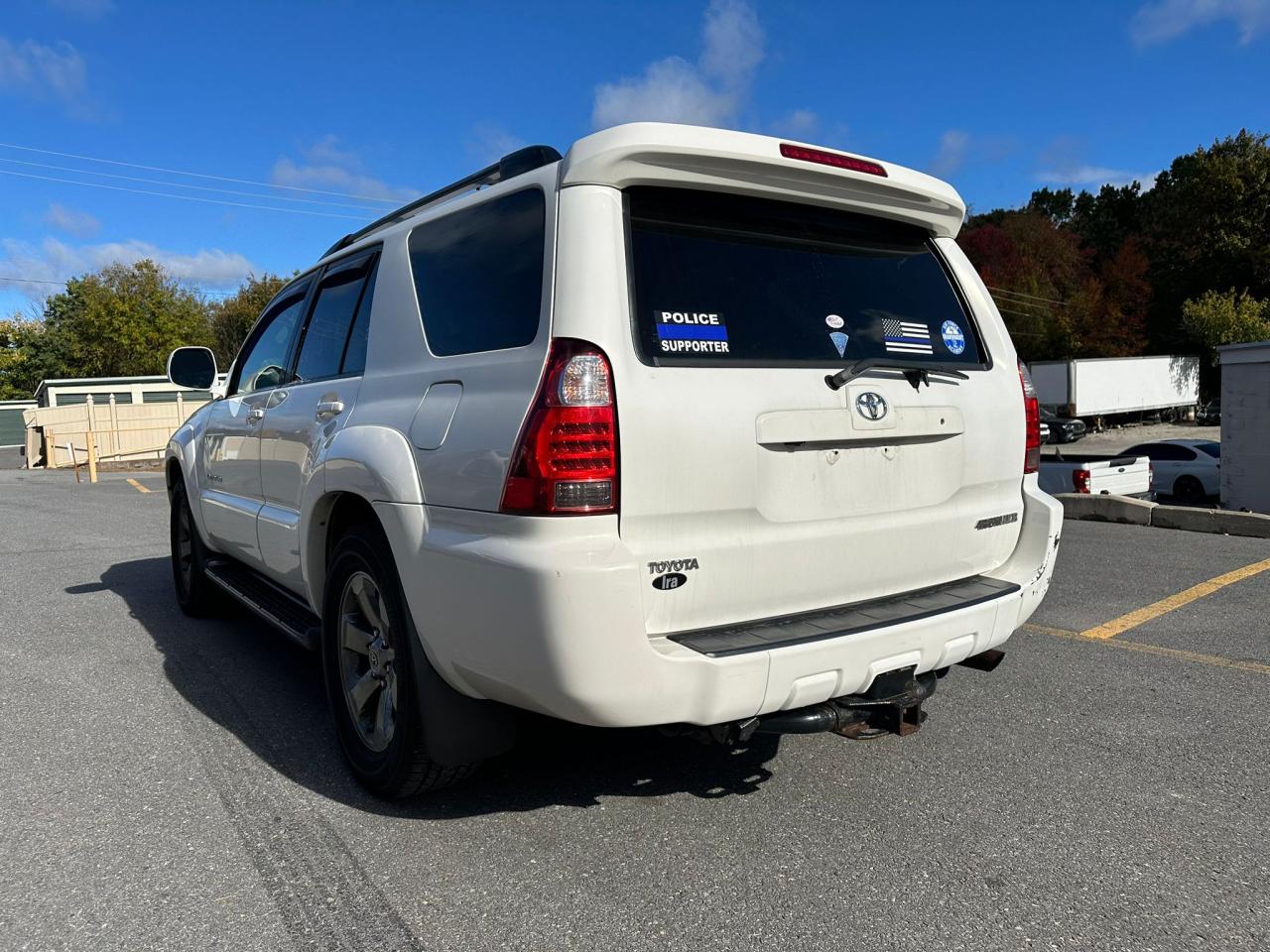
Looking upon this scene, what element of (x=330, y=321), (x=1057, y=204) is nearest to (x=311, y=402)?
(x=330, y=321)

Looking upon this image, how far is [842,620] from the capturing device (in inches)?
115

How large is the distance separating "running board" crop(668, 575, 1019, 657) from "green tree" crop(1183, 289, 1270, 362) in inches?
1871

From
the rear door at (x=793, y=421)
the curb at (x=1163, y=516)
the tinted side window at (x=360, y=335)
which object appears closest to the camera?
the rear door at (x=793, y=421)

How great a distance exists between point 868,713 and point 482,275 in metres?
1.81

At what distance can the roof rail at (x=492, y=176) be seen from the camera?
310 centimetres

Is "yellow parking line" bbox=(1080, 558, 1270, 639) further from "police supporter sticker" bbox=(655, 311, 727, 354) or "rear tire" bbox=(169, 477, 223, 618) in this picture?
"rear tire" bbox=(169, 477, 223, 618)

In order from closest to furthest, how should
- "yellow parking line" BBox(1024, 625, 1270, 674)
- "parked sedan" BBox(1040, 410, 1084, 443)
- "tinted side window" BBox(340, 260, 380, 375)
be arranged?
"tinted side window" BBox(340, 260, 380, 375), "yellow parking line" BBox(1024, 625, 1270, 674), "parked sedan" BBox(1040, 410, 1084, 443)

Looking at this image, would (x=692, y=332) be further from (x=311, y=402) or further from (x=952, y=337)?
(x=311, y=402)

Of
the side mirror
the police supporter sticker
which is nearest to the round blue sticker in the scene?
the police supporter sticker

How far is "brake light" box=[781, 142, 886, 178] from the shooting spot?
2969 mm

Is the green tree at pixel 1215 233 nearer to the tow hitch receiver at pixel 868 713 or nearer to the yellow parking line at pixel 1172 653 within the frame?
the yellow parking line at pixel 1172 653

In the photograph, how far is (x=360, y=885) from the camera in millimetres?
2764

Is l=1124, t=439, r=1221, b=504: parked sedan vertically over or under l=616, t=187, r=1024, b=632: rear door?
under

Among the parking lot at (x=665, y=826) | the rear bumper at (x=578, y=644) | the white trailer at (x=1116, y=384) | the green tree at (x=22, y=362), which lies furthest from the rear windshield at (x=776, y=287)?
the green tree at (x=22, y=362)
